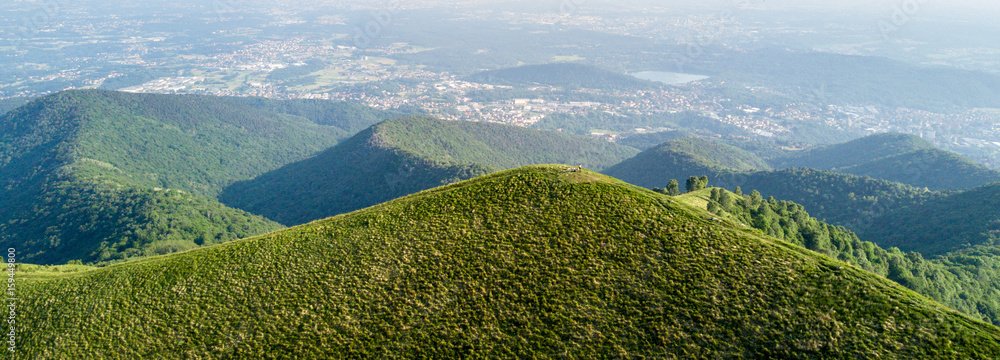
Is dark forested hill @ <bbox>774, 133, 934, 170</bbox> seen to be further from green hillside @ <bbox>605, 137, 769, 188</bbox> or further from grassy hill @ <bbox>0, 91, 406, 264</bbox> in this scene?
grassy hill @ <bbox>0, 91, 406, 264</bbox>

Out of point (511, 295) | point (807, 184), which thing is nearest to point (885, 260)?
point (511, 295)

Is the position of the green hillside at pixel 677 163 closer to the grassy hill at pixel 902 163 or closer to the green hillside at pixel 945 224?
the grassy hill at pixel 902 163

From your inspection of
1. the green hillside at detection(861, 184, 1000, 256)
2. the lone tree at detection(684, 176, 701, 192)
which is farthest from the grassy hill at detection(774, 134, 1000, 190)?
the lone tree at detection(684, 176, 701, 192)

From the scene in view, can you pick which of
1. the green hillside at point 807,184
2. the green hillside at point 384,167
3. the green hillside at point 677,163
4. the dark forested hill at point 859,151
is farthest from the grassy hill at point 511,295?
the dark forested hill at point 859,151

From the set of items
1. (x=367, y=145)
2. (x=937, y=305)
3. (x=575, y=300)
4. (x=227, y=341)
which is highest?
(x=937, y=305)

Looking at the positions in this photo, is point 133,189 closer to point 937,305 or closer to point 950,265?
point 937,305

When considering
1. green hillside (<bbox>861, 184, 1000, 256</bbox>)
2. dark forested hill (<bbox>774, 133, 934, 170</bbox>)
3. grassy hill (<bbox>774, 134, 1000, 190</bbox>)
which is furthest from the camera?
A: dark forested hill (<bbox>774, 133, 934, 170</bbox>)

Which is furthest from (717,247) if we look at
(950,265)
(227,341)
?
(950,265)
